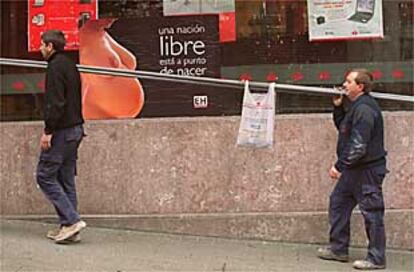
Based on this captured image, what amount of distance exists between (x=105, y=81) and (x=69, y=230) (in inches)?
68.2

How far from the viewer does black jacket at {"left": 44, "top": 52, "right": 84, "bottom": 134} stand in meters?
6.95

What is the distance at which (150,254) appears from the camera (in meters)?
7.09

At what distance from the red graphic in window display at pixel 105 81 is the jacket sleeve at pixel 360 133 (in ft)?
7.55

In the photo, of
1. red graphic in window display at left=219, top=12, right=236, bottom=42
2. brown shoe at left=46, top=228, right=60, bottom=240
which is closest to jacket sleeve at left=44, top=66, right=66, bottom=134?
brown shoe at left=46, top=228, right=60, bottom=240

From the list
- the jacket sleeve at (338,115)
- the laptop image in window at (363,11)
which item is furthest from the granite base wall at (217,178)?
the laptop image in window at (363,11)

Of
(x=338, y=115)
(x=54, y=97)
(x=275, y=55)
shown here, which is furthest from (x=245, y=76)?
(x=54, y=97)

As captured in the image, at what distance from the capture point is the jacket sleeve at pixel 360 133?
262 inches

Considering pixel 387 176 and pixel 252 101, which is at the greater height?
A: pixel 252 101

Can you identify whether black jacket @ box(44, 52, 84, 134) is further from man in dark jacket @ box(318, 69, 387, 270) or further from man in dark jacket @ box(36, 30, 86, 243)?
man in dark jacket @ box(318, 69, 387, 270)

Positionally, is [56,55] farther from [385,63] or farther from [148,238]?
[385,63]

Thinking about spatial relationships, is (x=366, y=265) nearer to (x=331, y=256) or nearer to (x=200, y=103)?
(x=331, y=256)

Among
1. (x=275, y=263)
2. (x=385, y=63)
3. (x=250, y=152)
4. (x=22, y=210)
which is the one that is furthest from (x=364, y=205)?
(x=22, y=210)

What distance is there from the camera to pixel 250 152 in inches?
307

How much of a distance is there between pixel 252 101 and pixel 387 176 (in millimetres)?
1396
